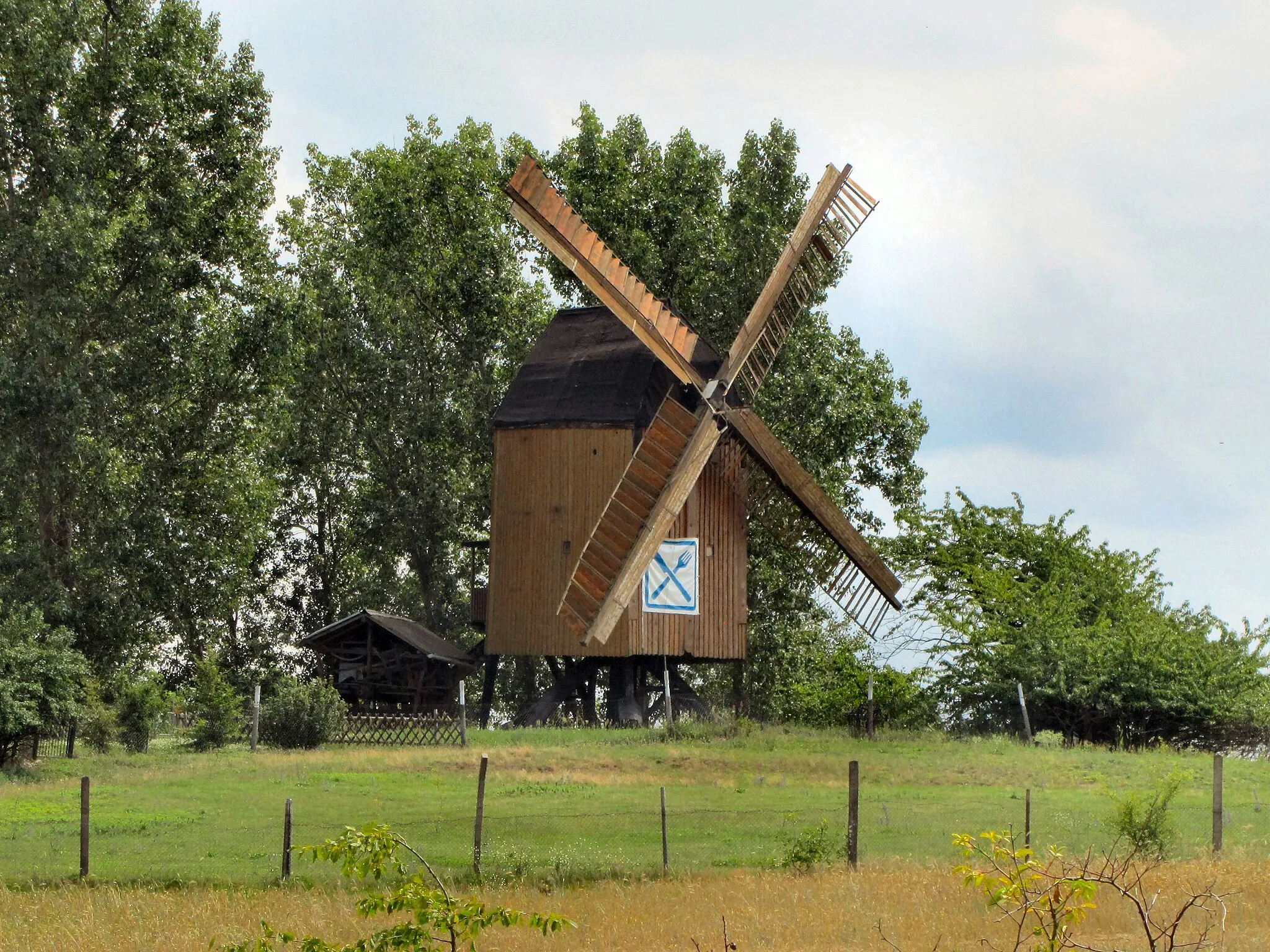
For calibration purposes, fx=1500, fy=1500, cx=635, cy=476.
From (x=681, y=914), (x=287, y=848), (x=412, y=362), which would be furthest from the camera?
(x=412, y=362)

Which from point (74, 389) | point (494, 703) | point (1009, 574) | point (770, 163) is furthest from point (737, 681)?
point (74, 389)

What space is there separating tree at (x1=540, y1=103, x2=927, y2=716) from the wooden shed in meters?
8.25

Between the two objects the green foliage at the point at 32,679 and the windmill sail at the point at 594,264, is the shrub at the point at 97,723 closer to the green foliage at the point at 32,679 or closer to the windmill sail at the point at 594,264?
the green foliage at the point at 32,679

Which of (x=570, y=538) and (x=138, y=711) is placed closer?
(x=570, y=538)

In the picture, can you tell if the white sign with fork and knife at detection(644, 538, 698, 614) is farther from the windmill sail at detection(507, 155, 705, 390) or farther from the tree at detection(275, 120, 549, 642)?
the tree at detection(275, 120, 549, 642)

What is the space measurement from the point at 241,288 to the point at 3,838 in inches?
757

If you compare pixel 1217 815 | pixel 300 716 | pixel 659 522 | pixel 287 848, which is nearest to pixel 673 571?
pixel 659 522

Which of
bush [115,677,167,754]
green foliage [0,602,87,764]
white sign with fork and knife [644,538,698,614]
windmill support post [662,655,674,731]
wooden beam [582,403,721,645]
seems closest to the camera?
wooden beam [582,403,721,645]

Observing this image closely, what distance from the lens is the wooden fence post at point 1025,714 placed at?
3178 cm

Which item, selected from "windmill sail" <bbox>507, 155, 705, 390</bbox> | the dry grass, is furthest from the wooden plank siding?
the dry grass

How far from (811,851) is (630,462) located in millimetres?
12760

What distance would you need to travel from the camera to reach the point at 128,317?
3528cm

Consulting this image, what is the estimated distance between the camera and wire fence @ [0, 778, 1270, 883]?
58.1 ft

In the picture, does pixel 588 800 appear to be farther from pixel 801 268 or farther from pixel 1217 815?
pixel 801 268
